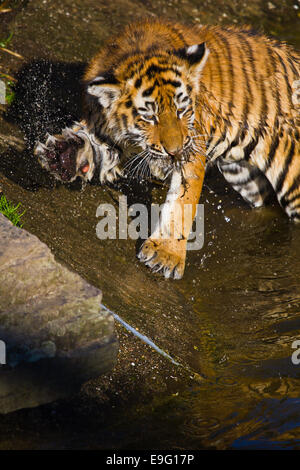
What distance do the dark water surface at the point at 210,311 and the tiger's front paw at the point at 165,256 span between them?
64mm

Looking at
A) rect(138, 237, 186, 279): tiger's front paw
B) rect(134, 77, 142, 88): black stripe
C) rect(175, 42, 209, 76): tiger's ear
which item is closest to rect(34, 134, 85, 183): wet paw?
rect(134, 77, 142, 88): black stripe

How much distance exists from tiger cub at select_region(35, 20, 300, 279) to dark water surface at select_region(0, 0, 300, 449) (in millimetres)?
222

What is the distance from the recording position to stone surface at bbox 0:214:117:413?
280cm

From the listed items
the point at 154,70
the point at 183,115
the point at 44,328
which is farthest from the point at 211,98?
the point at 44,328

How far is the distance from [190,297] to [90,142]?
3.75 ft

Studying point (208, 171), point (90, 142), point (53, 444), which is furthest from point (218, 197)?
point (53, 444)

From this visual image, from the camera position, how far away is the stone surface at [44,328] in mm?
2805

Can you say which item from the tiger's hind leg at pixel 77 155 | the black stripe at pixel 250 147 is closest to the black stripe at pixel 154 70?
the tiger's hind leg at pixel 77 155

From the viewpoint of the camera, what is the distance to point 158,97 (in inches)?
156

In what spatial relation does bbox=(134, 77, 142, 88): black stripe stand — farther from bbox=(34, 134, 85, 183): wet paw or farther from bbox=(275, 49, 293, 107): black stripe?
bbox=(275, 49, 293, 107): black stripe

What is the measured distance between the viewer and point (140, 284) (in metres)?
4.00

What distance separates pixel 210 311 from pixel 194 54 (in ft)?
4.85

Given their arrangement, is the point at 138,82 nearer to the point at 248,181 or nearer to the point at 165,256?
the point at 165,256

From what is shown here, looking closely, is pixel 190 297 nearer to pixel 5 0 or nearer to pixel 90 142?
pixel 90 142
